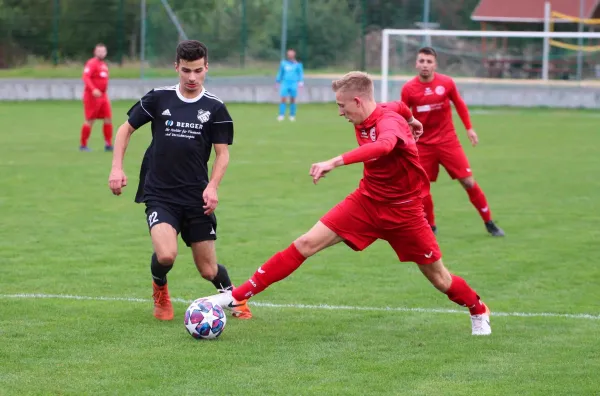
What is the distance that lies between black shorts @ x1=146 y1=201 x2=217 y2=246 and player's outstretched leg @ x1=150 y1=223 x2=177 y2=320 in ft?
0.21

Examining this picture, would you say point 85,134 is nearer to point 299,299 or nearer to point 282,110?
point 282,110

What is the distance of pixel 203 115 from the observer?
7.41m

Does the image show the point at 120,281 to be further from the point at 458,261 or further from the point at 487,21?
the point at 487,21

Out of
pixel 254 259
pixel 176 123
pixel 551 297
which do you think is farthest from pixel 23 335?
pixel 551 297

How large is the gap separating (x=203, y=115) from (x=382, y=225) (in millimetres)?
1496

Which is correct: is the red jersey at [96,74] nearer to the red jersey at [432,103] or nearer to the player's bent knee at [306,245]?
the red jersey at [432,103]

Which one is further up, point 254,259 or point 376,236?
point 376,236

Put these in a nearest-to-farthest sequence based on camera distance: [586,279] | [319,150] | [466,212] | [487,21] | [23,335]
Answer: [23,335]
[586,279]
[466,212]
[319,150]
[487,21]

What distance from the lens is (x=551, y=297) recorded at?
870cm

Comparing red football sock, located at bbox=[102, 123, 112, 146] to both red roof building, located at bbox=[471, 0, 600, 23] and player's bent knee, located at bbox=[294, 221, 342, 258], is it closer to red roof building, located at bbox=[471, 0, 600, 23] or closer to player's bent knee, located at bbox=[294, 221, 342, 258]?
player's bent knee, located at bbox=[294, 221, 342, 258]

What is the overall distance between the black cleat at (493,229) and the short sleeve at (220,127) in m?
5.35

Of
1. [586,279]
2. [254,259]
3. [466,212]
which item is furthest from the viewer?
[466,212]

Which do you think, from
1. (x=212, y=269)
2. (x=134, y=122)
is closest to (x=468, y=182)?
(x=212, y=269)

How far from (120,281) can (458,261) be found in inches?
133
